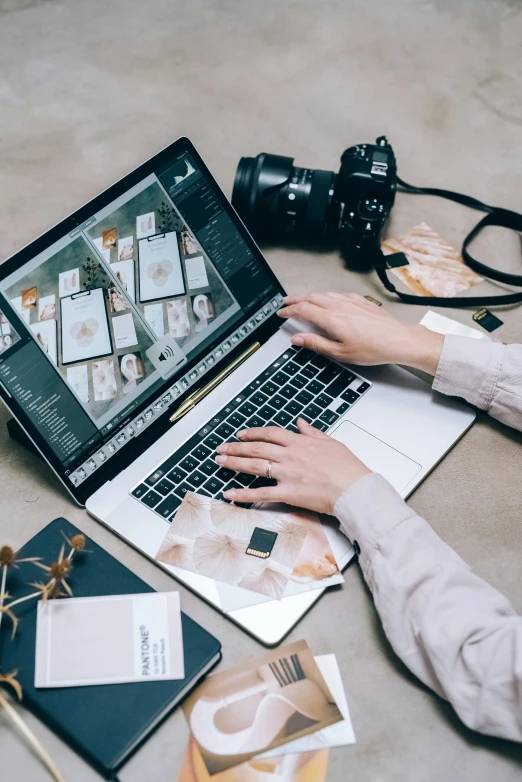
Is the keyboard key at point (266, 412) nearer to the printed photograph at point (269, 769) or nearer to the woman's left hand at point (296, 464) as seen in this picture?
the woman's left hand at point (296, 464)

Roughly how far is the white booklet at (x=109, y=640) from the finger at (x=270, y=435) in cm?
21

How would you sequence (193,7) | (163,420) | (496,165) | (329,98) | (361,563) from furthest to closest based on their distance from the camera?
(193,7) → (329,98) → (496,165) → (163,420) → (361,563)

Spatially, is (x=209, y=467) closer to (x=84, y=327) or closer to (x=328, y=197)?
(x=84, y=327)

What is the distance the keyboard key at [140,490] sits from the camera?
2.83 ft

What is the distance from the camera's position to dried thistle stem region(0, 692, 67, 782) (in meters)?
0.68

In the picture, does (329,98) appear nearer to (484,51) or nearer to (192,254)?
(484,51)

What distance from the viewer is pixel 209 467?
88cm

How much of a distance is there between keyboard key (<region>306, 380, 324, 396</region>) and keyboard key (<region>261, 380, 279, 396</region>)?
0.15ft

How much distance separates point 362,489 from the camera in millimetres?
822

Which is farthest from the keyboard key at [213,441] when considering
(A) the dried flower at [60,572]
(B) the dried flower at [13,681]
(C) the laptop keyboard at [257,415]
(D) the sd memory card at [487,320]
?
(D) the sd memory card at [487,320]

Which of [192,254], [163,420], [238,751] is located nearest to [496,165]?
[192,254]

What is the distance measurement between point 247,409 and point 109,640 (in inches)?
13.2

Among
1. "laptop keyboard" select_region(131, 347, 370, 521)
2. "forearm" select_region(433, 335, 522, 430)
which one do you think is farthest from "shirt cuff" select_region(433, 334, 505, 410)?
"laptop keyboard" select_region(131, 347, 370, 521)

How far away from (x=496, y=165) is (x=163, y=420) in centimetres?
82
